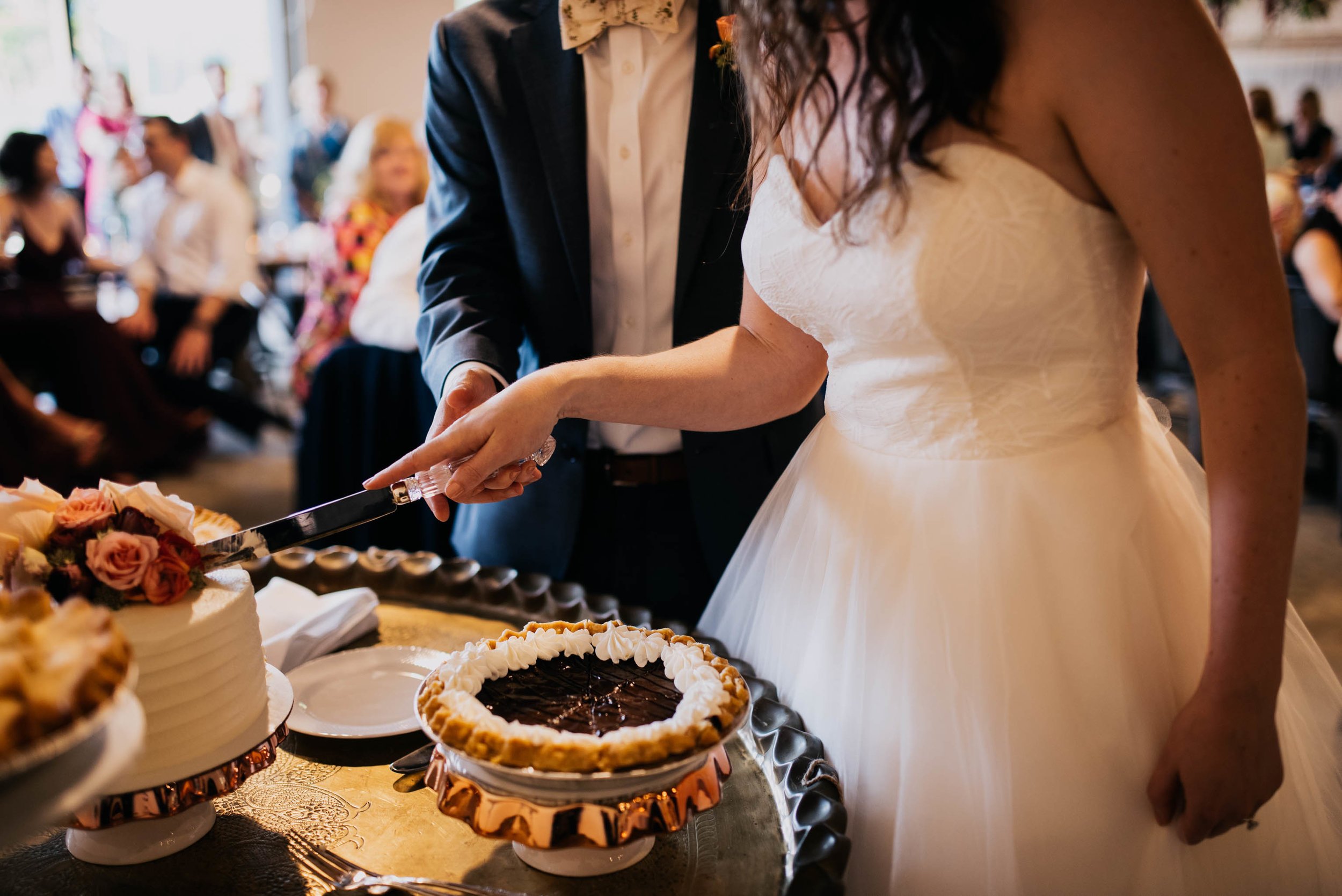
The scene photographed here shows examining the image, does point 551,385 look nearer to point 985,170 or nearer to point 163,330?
point 985,170

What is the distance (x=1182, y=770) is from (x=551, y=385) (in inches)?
28.8

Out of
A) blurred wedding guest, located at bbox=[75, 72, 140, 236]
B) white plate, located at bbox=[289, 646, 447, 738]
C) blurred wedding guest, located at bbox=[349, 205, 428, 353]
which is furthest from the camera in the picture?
blurred wedding guest, located at bbox=[75, 72, 140, 236]

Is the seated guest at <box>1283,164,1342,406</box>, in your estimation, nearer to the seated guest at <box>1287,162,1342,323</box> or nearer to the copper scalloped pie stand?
the seated guest at <box>1287,162,1342,323</box>

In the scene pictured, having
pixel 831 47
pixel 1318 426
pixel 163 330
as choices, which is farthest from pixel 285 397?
pixel 831 47

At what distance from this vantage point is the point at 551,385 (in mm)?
1146

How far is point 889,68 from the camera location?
2.93ft

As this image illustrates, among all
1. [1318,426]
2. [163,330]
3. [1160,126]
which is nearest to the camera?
[1160,126]

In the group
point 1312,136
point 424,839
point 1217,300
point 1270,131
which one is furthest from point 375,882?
point 1312,136

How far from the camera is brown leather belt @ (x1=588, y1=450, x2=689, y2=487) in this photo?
1.65m

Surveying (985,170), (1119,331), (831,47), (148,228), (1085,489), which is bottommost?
(148,228)

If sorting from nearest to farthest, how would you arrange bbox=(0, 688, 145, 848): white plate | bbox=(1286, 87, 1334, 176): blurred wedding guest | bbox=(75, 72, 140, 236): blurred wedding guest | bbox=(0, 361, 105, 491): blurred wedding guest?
bbox=(0, 688, 145, 848): white plate < bbox=(0, 361, 105, 491): blurred wedding guest < bbox=(1286, 87, 1334, 176): blurred wedding guest < bbox=(75, 72, 140, 236): blurred wedding guest

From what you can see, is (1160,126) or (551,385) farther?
(551,385)

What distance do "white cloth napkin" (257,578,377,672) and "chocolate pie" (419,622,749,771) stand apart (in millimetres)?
381

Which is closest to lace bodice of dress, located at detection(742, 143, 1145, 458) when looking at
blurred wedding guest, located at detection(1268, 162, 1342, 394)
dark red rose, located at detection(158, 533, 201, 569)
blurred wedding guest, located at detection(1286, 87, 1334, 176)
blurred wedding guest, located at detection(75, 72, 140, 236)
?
dark red rose, located at detection(158, 533, 201, 569)
